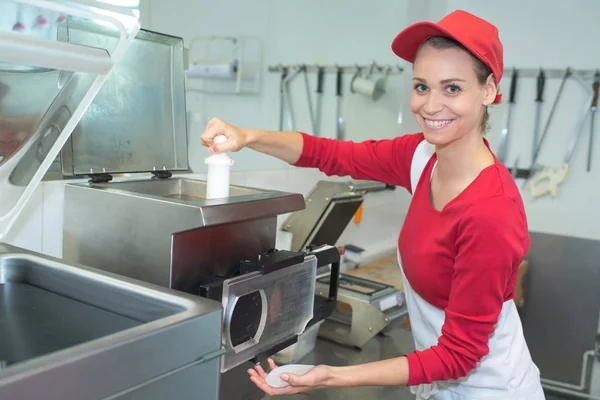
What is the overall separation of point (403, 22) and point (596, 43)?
896 millimetres

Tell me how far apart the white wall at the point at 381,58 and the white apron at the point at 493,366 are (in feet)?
3.47

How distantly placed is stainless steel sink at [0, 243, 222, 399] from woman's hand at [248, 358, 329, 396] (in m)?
0.17

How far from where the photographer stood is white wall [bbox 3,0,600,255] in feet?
7.75

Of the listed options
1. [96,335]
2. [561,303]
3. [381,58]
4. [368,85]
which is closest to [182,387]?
[96,335]

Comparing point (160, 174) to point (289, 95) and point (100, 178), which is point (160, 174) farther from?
point (289, 95)

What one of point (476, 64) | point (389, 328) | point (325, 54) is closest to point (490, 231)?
point (476, 64)

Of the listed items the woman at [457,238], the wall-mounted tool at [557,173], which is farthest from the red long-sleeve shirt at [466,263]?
the wall-mounted tool at [557,173]

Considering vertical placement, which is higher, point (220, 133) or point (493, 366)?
point (220, 133)

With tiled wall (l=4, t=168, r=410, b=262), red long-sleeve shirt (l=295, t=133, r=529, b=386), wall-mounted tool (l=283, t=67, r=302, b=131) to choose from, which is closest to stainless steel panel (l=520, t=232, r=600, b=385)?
tiled wall (l=4, t=168, r=410, b=262)

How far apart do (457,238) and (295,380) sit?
36 centimetres

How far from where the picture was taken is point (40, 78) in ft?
2.61

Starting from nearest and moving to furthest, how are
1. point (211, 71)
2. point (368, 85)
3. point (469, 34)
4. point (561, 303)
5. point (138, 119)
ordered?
point (469, 34) < point (138, 119) < point (211, 71) < point (368, 85) < point (561, 303)

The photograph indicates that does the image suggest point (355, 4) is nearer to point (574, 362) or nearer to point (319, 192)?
point (319, 192)

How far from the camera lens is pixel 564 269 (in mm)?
2486
